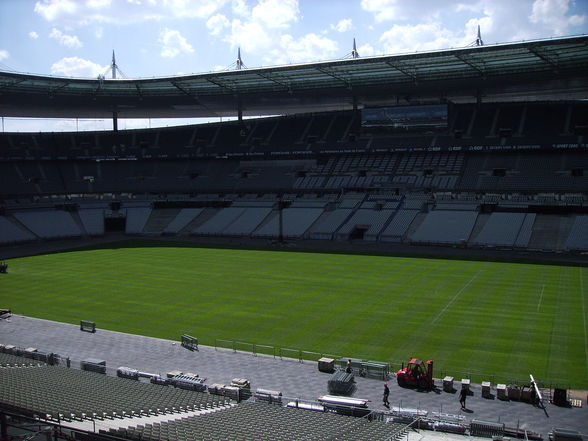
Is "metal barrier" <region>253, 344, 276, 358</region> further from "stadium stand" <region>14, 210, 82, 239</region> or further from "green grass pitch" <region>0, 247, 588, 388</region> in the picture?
"stadium stand" <region>14, 210, 82, 239</region>

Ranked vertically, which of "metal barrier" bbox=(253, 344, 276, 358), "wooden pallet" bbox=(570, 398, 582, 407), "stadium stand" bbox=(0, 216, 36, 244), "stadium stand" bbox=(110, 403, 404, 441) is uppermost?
"stadium stand" bbox=(0, 216, 36, 244)

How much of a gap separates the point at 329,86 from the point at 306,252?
2457 cm

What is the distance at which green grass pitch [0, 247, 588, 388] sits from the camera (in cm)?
2461

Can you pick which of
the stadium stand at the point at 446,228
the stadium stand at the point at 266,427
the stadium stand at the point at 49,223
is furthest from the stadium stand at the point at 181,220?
the stadium stand at the point at 266,427

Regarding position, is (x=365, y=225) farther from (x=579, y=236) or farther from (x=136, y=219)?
(x=136, y=219)

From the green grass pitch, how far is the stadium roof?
21707 mm

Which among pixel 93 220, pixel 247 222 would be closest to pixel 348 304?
pixel 247 222

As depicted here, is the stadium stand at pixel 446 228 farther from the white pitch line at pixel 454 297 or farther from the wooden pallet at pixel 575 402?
the wooden pallet at pixel 575 402

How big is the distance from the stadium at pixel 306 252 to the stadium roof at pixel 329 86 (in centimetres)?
48

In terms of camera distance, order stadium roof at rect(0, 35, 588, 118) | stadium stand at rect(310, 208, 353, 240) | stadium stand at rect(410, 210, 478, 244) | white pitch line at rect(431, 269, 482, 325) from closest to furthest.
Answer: white pitch line at rect(431, 269, 482, 325) → stadium roof at rect(0, 35, 588, 118) → stadium stand at rect(410, 210, 478, 244) → stadium stand at rect(310, 208, 353, 240)

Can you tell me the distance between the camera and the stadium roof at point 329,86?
55594 millimetres

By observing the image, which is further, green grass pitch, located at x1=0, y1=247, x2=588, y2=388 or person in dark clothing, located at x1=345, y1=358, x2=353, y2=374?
green grass pitch, located at x1=0, y1=247, x2=588, y2=388

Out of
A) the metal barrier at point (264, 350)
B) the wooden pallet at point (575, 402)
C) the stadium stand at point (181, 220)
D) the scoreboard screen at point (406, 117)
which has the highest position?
the scoreboard screen at point (406, 117)

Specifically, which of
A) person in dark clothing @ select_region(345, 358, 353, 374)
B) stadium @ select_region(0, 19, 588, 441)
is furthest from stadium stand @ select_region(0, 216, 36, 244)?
person in dark clothing @ select_region(345, 358, 353, 374)
